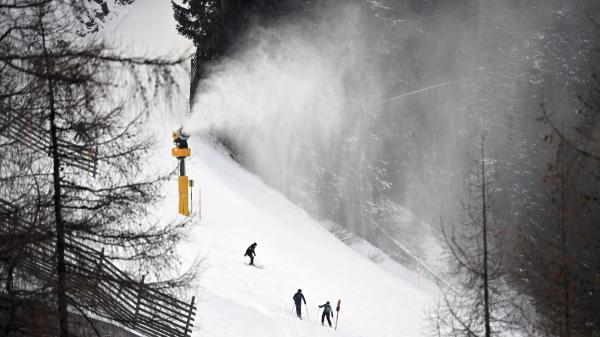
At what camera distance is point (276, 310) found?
18.4m

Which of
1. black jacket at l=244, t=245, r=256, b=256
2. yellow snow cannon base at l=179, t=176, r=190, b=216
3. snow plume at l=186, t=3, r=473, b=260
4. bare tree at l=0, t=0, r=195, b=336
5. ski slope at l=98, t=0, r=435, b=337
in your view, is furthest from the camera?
snow plume at l=186, t=3, r=473, b=260

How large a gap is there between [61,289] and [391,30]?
51895 millimetres

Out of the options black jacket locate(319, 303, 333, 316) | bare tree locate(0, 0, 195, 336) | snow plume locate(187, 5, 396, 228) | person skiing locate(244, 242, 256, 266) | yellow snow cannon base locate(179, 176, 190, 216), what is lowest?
bare tree locate(0, 0, 195, 336)

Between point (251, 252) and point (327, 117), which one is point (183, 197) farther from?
point (327, 117)

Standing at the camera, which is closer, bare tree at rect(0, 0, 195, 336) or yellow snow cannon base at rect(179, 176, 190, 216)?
bare tree at rect(0, 0, 195, 336)

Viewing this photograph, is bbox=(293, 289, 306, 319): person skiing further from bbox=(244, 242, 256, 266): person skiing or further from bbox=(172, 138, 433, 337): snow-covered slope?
bbox=(244, 242, 256, 266): person skiing

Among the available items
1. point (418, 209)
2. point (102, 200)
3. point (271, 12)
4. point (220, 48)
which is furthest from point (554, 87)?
point (102, 200)

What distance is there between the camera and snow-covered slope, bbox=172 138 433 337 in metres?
17.4

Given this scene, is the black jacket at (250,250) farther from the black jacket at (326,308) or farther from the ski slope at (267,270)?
the black jacket at (326,308)

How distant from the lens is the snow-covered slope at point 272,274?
57.2 ft

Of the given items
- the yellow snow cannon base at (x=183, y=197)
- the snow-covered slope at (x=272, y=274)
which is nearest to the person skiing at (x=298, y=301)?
the snow-covered slope at (x=272, y=274)

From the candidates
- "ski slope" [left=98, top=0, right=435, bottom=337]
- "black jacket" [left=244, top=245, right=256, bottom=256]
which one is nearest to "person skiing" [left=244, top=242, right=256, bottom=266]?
"black jacket" [left=244, top=245, right=256, bottom=256]

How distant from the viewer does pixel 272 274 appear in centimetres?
2141

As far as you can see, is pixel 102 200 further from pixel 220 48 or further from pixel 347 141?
pixel 347 141
